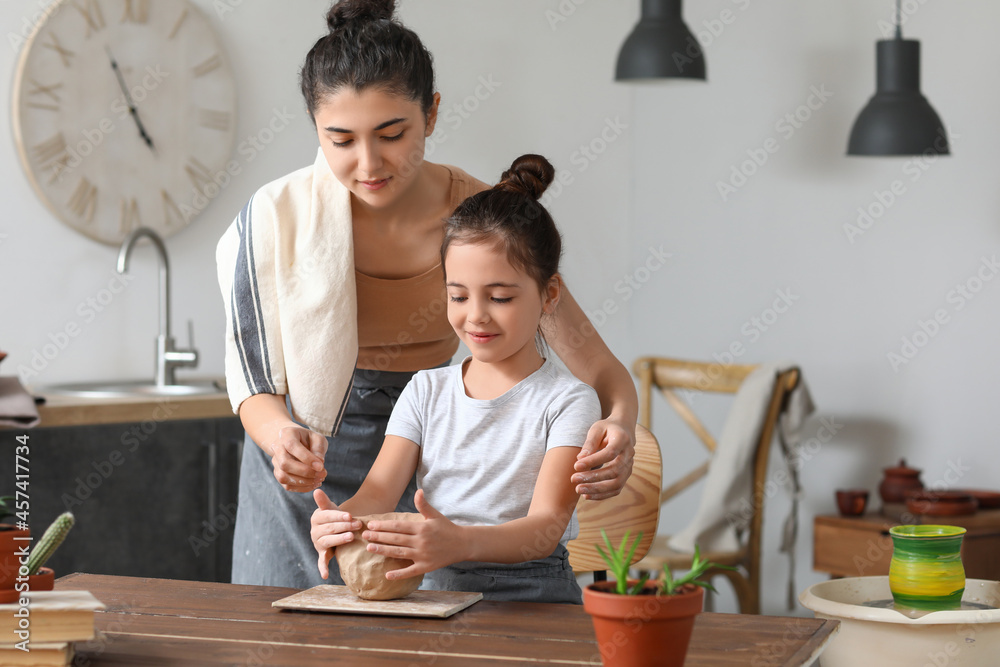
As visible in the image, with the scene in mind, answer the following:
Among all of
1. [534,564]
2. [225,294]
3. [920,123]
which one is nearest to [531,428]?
[534,564]

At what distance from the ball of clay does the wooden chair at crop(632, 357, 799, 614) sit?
1.60 meters

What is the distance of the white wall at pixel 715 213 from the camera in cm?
281

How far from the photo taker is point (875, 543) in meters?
2.69

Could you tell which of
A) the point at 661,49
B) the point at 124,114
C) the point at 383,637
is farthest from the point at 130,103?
the point at 383,637

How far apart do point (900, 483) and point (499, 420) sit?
70.4 inches

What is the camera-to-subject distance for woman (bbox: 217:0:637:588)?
1.35 meters

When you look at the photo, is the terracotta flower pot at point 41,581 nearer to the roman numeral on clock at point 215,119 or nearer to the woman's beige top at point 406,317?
the woman's beige top at point 406,317

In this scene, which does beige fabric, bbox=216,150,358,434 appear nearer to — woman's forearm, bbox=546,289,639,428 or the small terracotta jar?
woman's forearm, bbox=546,289,639,428

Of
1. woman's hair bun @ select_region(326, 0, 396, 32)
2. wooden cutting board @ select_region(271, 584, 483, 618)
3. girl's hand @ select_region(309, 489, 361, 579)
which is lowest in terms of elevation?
wooden cutting board @ select_region(271, 584, 483, 618)

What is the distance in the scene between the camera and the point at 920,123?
2.67 metres

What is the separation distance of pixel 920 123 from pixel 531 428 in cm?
174

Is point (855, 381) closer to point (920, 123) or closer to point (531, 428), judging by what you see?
point (920, 123)

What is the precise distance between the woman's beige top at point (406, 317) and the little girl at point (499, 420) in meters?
0.15

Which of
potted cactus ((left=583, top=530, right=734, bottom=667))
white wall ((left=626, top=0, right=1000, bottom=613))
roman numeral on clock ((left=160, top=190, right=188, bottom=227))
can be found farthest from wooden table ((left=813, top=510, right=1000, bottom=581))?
roman numeral on clock ((left=160, top=190, right=188, bottom=227))
